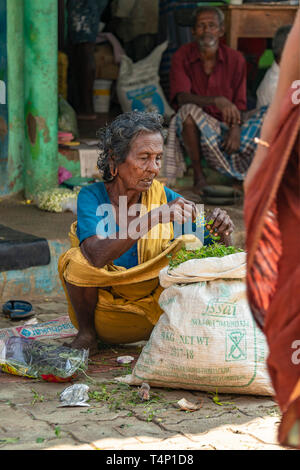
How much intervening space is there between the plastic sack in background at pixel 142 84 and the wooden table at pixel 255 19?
0.81 meters

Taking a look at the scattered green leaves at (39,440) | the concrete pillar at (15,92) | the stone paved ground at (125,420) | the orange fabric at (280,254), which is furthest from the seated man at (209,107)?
the orange fabric at (280,254)

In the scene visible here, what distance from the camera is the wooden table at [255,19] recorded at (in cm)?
720

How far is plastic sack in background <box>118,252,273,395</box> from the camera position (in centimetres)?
322

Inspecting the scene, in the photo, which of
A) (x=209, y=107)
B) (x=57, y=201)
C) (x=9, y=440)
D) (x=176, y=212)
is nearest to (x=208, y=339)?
(x=176, y=212)

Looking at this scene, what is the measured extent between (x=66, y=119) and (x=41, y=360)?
3.81m

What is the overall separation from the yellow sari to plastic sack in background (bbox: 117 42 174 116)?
3831 millimetres

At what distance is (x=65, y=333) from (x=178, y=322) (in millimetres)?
1082

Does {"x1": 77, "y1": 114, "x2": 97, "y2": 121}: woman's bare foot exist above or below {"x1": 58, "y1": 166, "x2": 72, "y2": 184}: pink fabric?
above

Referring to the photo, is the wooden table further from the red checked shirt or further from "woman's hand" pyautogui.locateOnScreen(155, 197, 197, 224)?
"woman's hand" pyautogui.locateOnScreen(155, 197, 197, 224)

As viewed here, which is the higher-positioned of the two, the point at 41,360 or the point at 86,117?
the point at 86,117

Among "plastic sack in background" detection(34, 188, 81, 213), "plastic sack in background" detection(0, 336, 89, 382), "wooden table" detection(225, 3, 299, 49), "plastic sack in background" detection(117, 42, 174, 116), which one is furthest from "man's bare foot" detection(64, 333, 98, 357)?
"wooden table" detection(225, 3, 299, 49)

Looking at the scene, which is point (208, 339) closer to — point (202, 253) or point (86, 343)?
point (202, 253)

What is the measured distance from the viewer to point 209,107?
669 centimetres
